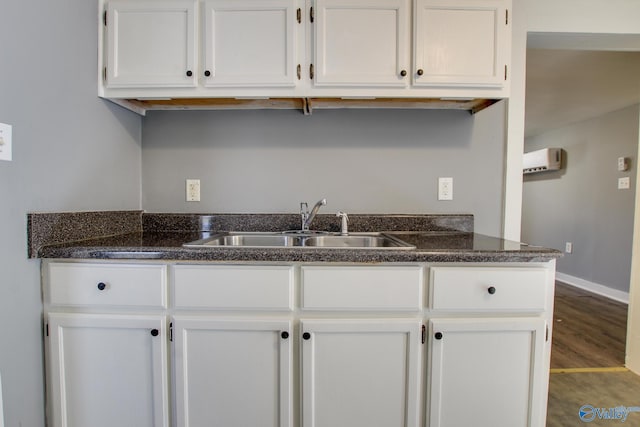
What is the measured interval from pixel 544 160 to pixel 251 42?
14.5ft

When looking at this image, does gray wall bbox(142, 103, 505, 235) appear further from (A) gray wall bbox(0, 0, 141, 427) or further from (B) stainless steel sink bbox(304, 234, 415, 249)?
(A) gray wall bbox(0, 0, 141, 427)

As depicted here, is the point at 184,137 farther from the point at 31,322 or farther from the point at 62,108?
the point at 31,322

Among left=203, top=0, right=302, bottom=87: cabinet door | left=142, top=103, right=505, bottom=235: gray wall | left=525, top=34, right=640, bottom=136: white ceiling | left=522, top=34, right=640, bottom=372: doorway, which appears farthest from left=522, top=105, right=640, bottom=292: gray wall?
left=203, top=0, right=302, bottom=87: cabinet door

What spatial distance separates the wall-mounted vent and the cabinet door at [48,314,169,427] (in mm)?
4471

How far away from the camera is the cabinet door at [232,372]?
1025 millimetres

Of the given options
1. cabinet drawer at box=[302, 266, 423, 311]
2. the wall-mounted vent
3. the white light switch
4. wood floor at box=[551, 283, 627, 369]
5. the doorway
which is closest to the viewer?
the white light switch

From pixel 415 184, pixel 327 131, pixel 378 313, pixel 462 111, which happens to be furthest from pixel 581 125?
pixel 378 313

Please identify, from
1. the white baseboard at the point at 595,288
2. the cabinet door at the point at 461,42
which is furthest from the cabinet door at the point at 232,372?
the white baseboard at the point at 595,288

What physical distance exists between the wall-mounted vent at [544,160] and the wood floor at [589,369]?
1961 millimetres

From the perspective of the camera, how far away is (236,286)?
1021mm

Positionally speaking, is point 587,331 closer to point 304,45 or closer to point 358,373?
point 358,373

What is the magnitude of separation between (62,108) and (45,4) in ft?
1.12

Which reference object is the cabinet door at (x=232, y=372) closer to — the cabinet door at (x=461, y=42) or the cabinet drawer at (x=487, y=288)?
the cabinet drawer at (x=487, y=288)

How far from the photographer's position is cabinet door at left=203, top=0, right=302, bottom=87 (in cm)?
128
